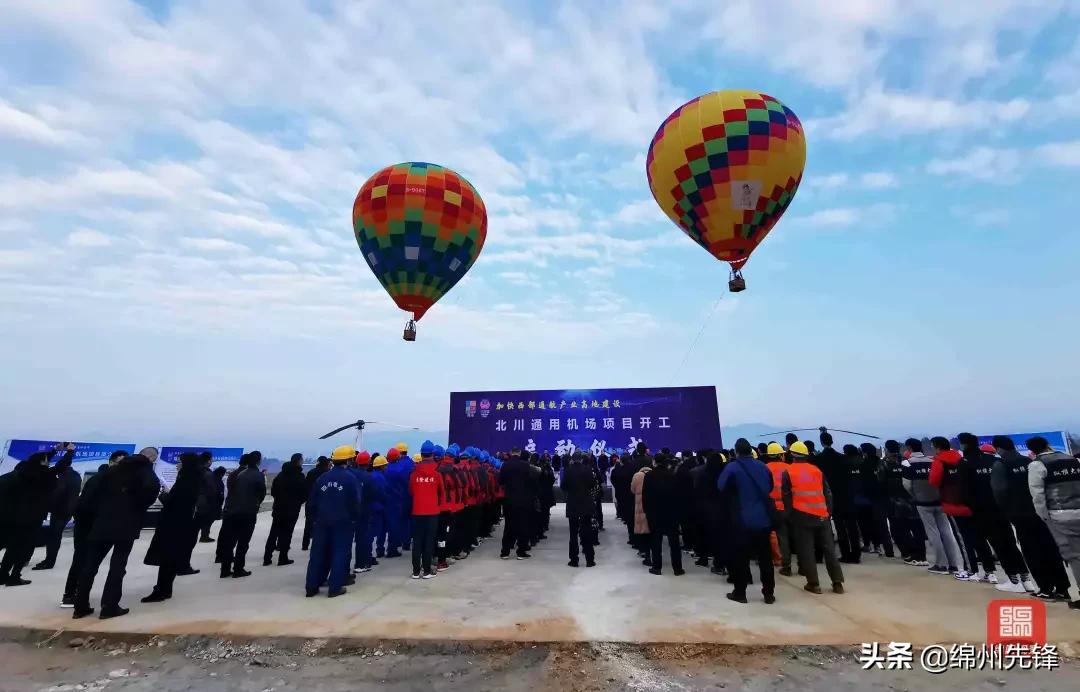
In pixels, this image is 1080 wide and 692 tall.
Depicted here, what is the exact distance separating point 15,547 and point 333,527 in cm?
393

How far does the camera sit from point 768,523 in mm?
5371

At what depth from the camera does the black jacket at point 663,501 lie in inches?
271

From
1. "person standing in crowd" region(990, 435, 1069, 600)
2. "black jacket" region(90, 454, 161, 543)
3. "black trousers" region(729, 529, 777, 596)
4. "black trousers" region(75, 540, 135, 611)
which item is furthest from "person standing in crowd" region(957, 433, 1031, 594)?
"black trousers" region(75, 540, 135, 611)

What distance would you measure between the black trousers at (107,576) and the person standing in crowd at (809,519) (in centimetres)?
723

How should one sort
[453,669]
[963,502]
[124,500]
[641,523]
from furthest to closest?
[641,523] → [963,502] → [124,500] → [453,669]

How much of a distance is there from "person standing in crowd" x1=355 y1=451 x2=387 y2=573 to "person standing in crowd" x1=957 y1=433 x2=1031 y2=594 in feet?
25.3

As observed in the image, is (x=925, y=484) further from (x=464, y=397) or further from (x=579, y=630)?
(x=464, y=397)

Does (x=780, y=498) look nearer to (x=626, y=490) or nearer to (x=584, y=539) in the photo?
(x=584, y=539)

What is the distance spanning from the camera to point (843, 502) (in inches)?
288

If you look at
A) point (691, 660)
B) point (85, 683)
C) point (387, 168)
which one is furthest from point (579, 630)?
point (387, 168)

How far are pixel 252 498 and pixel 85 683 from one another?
3.71 m

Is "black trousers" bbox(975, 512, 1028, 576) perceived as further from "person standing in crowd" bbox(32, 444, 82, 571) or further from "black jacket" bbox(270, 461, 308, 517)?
"person standing in crowd" bbox(32, 444, 82, 571)

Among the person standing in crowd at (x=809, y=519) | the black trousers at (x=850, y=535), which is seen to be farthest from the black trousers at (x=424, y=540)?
the black trousers at (x=850, y=535)

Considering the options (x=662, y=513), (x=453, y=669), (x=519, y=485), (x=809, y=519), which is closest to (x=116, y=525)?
(x=453, y=669)
